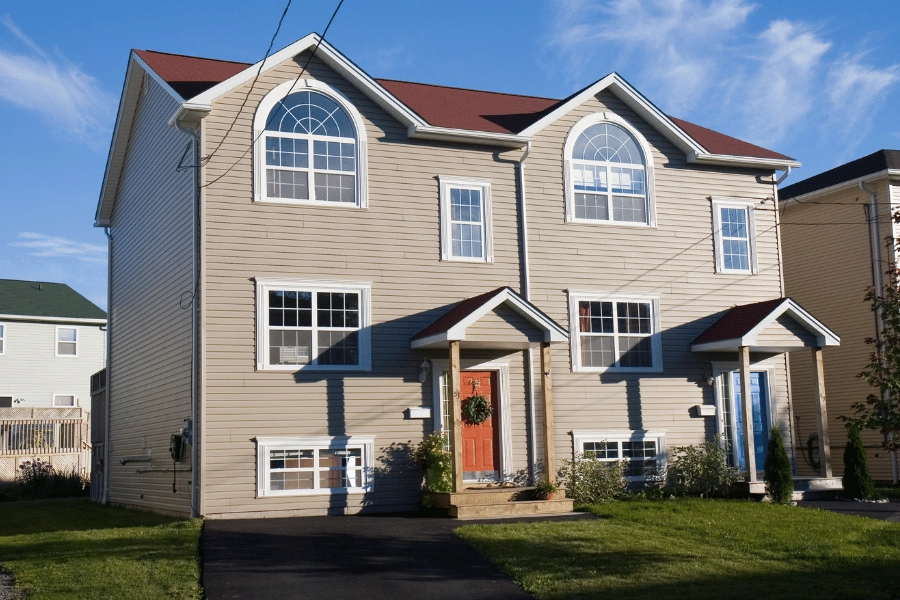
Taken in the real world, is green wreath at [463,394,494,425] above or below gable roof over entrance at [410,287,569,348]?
below

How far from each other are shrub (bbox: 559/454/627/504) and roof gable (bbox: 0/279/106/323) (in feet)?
87.3

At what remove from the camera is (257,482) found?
16.1m

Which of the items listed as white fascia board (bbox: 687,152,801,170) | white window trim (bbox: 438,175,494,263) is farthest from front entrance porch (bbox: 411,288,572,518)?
white fascia board (bbox: 687,152,801,170)

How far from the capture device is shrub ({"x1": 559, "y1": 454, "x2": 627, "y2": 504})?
58.1 ft

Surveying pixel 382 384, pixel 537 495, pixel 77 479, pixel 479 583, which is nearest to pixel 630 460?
pixel 537 495

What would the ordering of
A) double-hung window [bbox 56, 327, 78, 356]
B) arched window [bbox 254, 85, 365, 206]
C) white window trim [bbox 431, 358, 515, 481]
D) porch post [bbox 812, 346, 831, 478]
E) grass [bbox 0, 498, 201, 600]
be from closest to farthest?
1. grass [bbox 0, 498, 201, 600]
2. arched window [bbox 254, 85, 365, 206]
3. white window trim [bbox 431, 358, 515, 481]
4. porch post [bbox 812, 346, 831, 478]
5. double-hung window [bbox 56, 327, 78, 356]

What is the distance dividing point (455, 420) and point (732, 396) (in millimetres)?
6682

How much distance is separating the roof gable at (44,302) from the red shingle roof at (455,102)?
71.9ft

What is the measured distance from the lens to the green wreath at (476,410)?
57.8ft

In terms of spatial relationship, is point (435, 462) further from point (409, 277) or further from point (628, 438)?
point (628, 438)

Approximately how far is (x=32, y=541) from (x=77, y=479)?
14.9m

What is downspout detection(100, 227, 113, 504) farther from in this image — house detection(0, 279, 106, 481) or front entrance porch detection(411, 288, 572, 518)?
house detection(0, 279, 106, 481)

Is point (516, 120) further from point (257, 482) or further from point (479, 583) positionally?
point (479, 583)

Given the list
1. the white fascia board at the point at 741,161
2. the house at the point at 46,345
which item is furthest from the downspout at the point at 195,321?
the house at the point at 46,345
